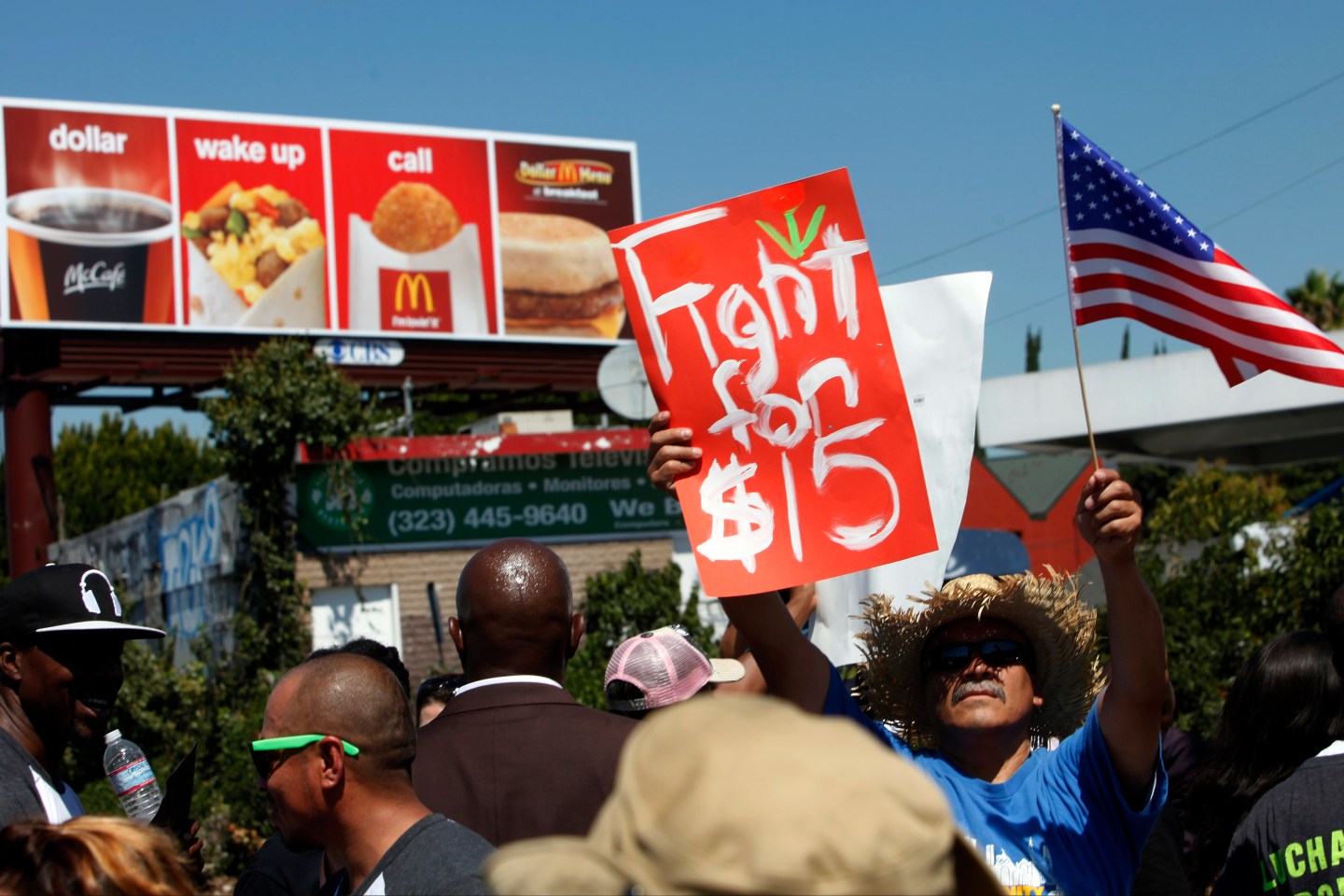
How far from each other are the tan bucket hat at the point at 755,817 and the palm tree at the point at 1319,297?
123 feet

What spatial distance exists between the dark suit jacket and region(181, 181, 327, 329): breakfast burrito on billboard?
16.5 m

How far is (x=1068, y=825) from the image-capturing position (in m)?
3.03

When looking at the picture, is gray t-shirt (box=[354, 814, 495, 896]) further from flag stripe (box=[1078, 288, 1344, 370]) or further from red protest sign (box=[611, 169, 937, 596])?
flag stripe (box=[1078, 288, 1344, 370])

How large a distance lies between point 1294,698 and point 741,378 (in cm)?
185

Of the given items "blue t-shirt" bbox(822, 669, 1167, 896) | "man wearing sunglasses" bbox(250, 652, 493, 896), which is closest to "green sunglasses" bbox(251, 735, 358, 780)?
"man wearing sunglasses" bbox(250, 652, 493, 896)

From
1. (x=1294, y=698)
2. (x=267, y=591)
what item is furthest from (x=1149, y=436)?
(x=1294, y=698)

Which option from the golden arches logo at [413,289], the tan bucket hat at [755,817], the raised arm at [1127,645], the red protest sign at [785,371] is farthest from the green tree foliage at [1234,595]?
the golden arches logo at [413,289]

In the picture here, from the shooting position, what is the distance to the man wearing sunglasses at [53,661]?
3301 millimetres

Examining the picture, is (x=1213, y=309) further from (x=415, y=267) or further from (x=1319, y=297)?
(x=1319, y=297)

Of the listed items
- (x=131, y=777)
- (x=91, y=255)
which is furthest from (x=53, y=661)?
(x=91, y=255)

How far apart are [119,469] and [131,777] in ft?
119

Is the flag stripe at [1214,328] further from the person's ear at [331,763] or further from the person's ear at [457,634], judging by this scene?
the person's ear at [331,763]

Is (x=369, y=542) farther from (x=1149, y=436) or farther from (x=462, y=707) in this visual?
(x=462, y=707)

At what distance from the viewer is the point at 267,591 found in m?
15.0
